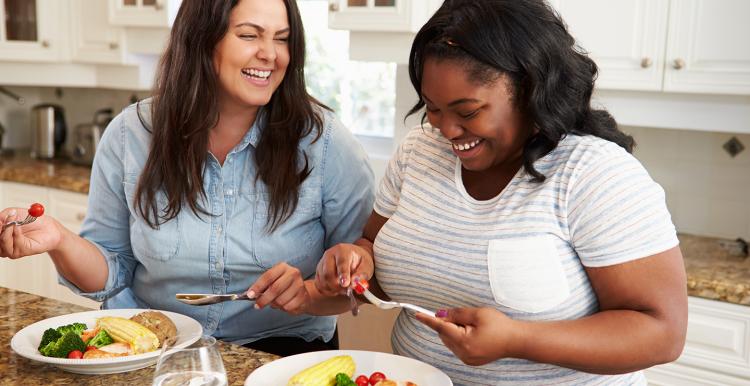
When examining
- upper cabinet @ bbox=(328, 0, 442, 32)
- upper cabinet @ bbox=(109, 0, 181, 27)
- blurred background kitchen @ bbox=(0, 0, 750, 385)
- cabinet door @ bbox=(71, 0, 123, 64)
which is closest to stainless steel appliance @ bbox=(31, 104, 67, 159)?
blurred background kitchen @ bbox=(0, 0, 750, 385)

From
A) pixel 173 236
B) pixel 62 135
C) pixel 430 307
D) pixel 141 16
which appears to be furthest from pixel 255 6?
pixel 62 135

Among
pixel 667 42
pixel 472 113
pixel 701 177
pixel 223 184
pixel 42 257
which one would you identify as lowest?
pixel 42 257

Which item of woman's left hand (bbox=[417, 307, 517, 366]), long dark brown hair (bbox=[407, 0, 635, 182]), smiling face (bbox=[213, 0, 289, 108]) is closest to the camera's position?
woman's left hand (bbox=[417, 307, 517, 366])

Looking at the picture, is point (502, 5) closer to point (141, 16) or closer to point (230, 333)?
point (230, 333)

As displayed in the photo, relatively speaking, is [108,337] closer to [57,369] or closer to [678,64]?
[57,369]

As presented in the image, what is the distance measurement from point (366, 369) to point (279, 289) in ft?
0.88

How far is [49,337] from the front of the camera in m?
1.35

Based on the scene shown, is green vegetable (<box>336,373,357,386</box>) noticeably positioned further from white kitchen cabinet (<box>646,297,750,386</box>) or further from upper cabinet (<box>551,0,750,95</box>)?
upper cabinet (<box>551,0,750,95</box>)

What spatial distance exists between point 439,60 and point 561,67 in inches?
7.4

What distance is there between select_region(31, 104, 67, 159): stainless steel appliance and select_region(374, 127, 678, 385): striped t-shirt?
2.97m

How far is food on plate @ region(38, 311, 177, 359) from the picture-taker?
1.31 m

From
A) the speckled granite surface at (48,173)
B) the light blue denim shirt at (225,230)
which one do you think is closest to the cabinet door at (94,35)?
the speckled granite surface at (48,173)

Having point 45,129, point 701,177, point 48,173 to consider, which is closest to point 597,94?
point 701,177

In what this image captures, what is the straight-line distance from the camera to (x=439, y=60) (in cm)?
130
